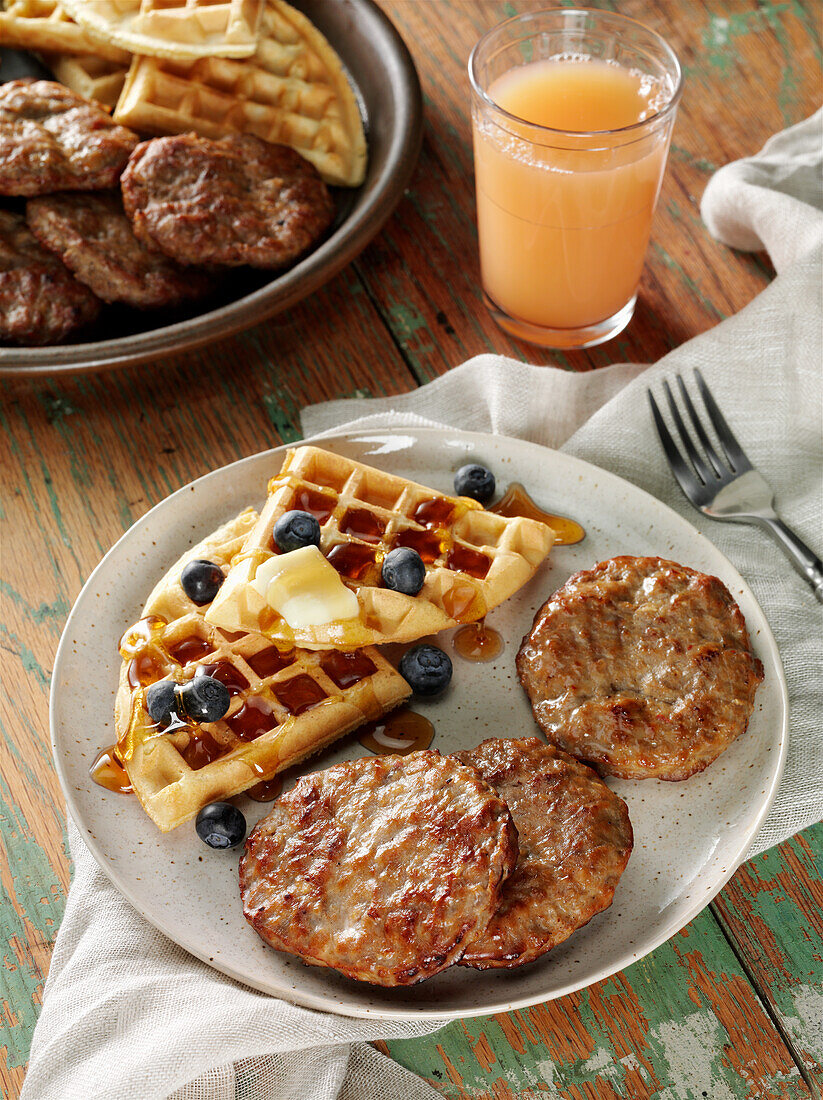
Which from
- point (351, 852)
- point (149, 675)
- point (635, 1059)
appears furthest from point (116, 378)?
point (635, 1059)

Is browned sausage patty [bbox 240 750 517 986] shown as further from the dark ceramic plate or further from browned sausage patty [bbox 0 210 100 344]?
browned sausage patty [bbox 0 210 100 344]

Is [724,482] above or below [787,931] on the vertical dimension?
above

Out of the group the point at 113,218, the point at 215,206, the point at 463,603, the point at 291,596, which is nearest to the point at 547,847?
the point at 463,603

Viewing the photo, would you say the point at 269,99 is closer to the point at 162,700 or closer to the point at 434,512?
the point at 434,512

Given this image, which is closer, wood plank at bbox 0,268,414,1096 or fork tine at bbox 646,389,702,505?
wood plank at bbox 0,268,414,1096

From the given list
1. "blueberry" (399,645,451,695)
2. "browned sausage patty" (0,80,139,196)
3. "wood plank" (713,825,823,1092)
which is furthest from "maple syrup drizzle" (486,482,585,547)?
"browned sausage patty" (0,80,139,196)

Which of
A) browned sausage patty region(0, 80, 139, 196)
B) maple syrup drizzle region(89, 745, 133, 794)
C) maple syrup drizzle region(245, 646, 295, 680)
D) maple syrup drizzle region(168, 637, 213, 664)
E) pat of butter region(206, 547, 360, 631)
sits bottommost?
maple syrup drizzle region(89, 745, 133, 794)

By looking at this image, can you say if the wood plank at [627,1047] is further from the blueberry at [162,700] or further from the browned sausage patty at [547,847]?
the blueberry at [162,700]
